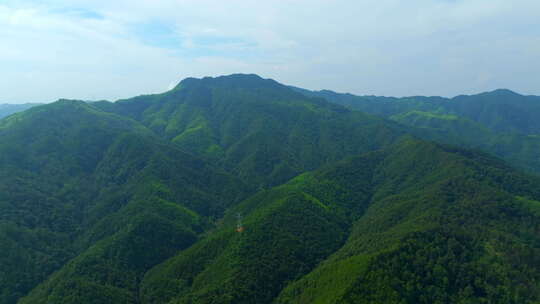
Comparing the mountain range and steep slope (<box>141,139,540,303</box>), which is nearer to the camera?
steep slope (<box>141,139,540,303</box>)

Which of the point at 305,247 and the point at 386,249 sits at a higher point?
the point at 386,249

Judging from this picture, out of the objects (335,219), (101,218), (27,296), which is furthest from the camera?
(101,218)

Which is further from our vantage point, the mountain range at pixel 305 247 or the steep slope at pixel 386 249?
the mountain range at pixel 305 247

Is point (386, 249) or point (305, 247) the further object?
point (305, 247)

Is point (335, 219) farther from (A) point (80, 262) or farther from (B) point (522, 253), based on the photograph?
(A) point (80, 262)

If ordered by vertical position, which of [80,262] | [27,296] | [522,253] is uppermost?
[522,253]

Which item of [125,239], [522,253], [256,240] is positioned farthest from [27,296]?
[522,253]

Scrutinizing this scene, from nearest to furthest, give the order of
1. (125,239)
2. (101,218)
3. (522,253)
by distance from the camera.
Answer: (522,253)
(125,239)
(101,218)

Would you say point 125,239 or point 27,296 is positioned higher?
point 125,239
